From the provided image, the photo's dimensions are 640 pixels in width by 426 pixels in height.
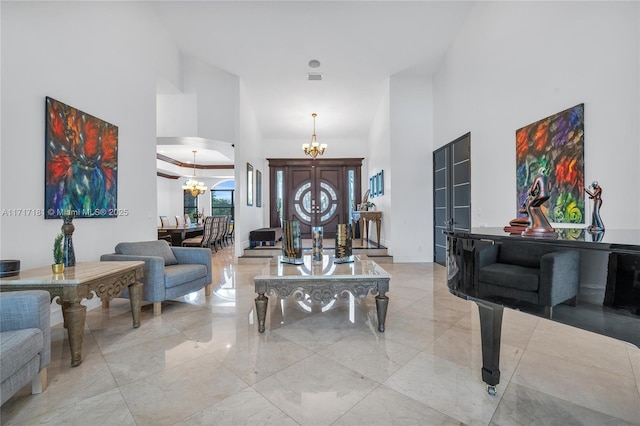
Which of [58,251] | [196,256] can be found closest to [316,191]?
[196,256]

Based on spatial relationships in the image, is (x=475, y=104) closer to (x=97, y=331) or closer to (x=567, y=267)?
(x=567, y=267)

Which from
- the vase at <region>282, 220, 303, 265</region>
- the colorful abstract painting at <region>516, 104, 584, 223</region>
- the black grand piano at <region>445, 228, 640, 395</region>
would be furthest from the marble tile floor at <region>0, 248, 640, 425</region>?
the colorful abstract painting at <region>516, 104, 584, 223</region>

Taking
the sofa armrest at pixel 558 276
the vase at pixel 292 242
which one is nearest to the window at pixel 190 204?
the vase at pixel 292 242

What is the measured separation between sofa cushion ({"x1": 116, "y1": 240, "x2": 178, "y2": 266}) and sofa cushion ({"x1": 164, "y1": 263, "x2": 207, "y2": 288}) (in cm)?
14

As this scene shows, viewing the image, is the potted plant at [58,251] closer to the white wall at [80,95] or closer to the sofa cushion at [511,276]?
the white wall at [80,95]

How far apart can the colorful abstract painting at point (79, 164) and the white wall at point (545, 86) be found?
4886 millimetres

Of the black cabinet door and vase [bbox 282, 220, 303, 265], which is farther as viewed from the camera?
the black cabinet door

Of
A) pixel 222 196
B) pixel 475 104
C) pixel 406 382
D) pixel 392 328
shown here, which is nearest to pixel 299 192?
pixel 222 196

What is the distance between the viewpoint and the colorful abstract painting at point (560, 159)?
252 centimetres

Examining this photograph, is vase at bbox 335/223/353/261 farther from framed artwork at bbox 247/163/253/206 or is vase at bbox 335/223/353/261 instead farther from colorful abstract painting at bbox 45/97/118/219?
framed artwork at bbox 247/163/253/206

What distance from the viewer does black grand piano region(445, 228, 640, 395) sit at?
1054mm

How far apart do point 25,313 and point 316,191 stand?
8217 millimetres

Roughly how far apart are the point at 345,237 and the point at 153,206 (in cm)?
315

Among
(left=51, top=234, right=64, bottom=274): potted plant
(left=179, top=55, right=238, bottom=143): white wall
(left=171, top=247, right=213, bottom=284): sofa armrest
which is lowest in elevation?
(left=171, top=247, right=213, bottom=284): sofa armrest
